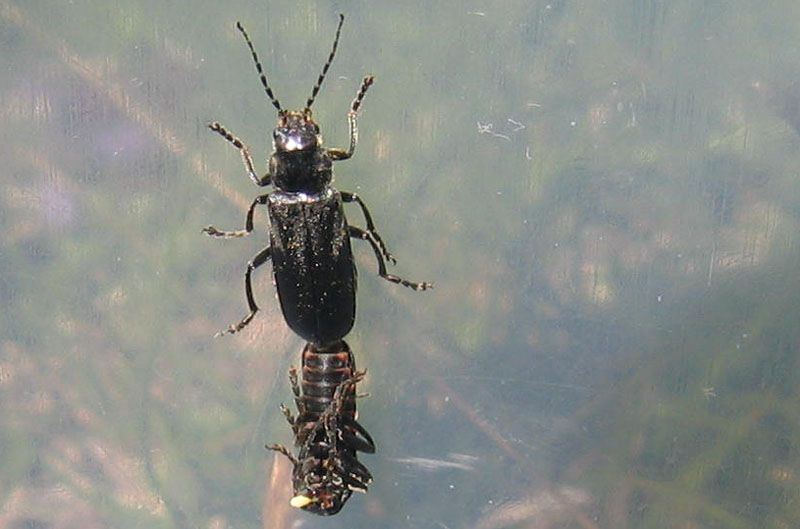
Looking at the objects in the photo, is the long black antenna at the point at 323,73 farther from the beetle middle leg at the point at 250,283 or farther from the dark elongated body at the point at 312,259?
the beetle middle leg at the point at 250,283

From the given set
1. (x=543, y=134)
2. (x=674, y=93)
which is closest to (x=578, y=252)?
(x=543, y=134)

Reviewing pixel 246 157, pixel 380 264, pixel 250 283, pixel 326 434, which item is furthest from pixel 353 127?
pixel 326 434

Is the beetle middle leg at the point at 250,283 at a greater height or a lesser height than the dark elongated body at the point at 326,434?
greater

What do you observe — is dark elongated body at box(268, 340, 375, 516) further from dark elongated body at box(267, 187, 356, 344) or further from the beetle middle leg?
the beetle middle leg

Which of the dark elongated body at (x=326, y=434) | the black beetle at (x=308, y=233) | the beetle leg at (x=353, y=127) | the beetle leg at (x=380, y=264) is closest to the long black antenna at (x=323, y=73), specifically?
the black beetle at (x=308, y=233)

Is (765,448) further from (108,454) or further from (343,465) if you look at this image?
(108,454)

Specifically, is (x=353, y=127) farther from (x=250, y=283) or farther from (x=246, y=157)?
(x=250, y=283)
